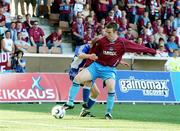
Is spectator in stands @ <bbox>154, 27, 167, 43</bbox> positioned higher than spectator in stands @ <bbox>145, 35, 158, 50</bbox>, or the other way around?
spectator in stands @ <bbox>154, 27, 167, 43</bbox>

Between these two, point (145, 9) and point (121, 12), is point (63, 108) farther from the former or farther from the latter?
point (145, 9)

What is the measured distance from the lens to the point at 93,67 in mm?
16172

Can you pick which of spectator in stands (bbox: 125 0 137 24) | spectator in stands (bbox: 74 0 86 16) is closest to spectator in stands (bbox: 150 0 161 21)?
spectator in stands (bbox: 125 0 137 24)

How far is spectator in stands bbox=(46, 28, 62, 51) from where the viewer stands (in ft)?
89.6

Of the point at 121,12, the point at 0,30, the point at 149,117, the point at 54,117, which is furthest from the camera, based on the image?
the point at 121,12

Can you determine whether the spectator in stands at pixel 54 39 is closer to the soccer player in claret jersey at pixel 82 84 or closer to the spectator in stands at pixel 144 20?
the spectator in stands at pixel 144 20

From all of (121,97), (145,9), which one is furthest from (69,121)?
(145,9)

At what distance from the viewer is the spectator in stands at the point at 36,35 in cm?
2652

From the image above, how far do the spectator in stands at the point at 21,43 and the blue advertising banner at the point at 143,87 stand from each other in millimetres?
4293

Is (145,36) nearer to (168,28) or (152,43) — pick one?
(152,43)

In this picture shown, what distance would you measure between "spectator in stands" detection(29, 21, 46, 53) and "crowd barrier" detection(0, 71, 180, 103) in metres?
3.81

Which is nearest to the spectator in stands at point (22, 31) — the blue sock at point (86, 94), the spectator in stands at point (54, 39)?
the spectator in stands at point (54, 39)

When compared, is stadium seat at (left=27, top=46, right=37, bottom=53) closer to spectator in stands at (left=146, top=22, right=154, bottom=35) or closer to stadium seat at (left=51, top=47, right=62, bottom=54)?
stadium seat at (left=51, top=47, right=62, bottom=54)

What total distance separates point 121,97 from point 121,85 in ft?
1.32
